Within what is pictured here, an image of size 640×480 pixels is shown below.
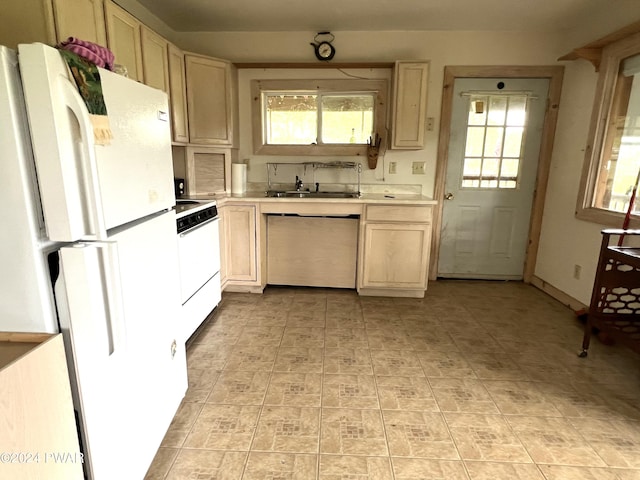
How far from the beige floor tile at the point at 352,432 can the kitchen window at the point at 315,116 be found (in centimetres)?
248

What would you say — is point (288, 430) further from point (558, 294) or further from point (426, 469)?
point (558, 294)

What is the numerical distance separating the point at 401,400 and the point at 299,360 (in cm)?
66

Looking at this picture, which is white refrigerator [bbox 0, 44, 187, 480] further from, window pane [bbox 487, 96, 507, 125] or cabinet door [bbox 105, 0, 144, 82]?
window pane [bbox 487, 96, 507, 125]

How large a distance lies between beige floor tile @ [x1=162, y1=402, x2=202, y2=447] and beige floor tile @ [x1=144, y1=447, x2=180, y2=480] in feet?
0.11

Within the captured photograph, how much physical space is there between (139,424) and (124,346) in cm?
41

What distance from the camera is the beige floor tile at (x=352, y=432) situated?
1485mm

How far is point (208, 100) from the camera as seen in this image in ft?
9.92

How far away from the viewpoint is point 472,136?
3.42 m

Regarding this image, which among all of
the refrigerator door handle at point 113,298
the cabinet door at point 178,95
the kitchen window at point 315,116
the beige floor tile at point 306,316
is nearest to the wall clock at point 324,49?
the kitchen window at point 315,116

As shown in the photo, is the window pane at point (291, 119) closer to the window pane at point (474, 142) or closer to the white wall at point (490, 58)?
the white wall at point (490, 58)

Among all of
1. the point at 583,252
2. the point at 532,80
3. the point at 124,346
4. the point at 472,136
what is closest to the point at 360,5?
the point at 472,136

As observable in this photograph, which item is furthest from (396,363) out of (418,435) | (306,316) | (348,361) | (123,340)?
(123,340)

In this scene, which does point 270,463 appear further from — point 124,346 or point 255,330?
point 255,330

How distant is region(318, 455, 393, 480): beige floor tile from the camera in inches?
53.3
